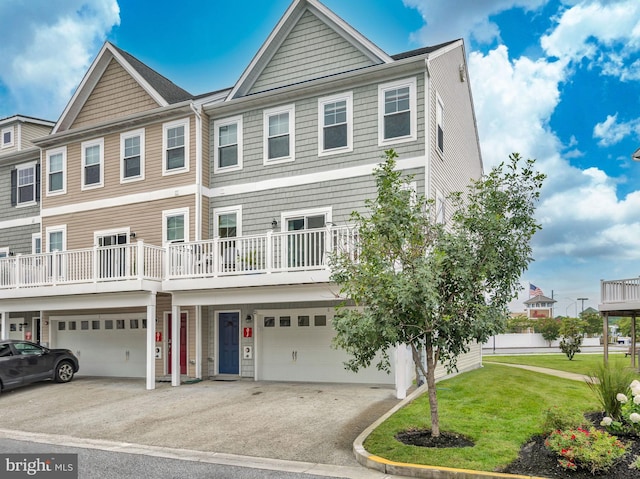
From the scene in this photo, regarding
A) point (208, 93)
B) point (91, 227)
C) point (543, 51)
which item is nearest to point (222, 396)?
point (91, 227)

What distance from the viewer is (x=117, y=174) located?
60.3 ft

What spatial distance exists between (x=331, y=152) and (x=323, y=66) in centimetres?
279

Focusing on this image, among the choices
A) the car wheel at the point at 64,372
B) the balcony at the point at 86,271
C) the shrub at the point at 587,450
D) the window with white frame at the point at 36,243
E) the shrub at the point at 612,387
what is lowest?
the car wheel at the point at 64,372

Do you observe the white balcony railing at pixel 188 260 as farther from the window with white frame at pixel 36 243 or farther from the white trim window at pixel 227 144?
the window with white frame at pixel 36 243

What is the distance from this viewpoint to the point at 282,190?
15977 mm

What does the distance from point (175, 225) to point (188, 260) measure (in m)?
2.53

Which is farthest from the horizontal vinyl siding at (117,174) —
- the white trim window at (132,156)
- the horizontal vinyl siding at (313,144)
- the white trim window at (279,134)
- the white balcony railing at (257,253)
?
the white balcony railing at (257,253)

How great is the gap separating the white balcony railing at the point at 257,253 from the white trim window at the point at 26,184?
9557 mm

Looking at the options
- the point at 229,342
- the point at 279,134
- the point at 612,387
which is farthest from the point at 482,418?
the point at 279,134

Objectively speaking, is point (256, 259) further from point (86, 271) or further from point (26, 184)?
point (26, 184)

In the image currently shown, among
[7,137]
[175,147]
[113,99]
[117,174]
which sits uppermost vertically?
[113,99]

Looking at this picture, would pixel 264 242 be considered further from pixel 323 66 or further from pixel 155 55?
pixel 155 55

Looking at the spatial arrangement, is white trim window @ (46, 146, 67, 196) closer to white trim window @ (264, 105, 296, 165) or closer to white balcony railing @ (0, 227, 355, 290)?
white balcony railing @ (0, 227, 355, 290)

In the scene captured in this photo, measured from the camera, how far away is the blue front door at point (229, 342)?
53.8 ft
